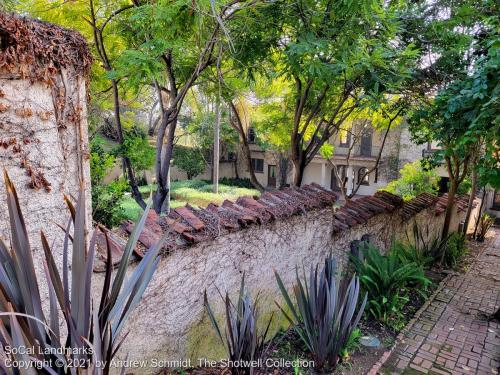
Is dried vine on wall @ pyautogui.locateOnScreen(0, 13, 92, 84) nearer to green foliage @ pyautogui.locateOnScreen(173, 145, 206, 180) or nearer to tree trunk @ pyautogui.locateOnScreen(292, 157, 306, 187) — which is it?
tree trunk @ pyautogui.locateOnScreen(292, 157, 306, 187)

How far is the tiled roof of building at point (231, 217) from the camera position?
263 cm

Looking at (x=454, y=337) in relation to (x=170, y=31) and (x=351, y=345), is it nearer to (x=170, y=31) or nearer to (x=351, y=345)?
(x=351, y=345)

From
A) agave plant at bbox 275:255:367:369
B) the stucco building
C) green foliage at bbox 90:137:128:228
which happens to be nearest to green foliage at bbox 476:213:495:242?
the stucco building

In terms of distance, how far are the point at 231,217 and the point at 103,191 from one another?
11.3ft

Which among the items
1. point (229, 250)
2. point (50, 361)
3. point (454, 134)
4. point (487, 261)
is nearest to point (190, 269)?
point (229, 250)

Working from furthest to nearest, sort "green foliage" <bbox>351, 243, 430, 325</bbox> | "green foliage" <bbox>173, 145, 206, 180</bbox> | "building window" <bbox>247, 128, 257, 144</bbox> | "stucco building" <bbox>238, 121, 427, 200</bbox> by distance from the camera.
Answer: "green foliage" <bbox>173, 145, 206, 180</bbox>
"building window" <bbox>247, 128, 257, 144</bbox>
"stucco building" <bbox>238, 121, 427, 200</bbox>
"green foliage" <bbox>351, 243, 430, 325</bbox>

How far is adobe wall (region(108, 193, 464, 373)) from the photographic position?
2.69 m

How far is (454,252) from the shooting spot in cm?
722

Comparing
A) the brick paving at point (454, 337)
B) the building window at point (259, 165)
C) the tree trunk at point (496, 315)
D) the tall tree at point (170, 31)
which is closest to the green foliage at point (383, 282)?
the brick paving at point (454, 337)

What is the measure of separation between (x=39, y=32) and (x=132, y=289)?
1.55m

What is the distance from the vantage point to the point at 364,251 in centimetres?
479

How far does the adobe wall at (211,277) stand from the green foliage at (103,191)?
3.19 metres

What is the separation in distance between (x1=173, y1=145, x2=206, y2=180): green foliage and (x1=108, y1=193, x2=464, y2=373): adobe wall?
18681 mm

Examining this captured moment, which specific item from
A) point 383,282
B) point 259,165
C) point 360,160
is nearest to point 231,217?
point 383,282
